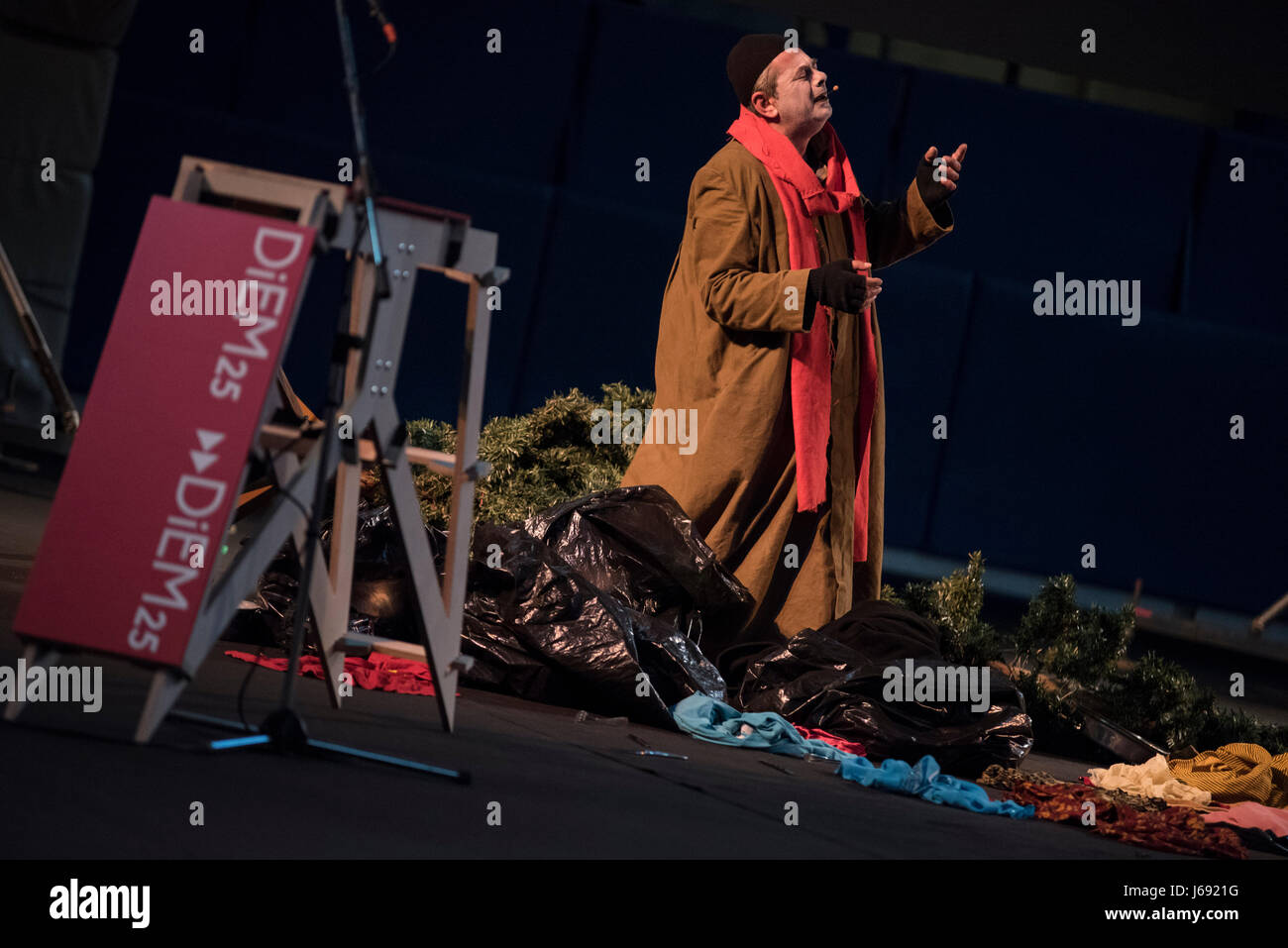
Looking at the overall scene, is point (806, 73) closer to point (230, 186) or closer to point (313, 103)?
point (230, 186)

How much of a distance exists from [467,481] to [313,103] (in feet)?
19.2

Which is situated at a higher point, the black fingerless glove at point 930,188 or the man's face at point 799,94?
the man's face at point 799,94

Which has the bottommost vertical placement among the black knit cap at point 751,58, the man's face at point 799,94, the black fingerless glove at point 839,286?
the black fingerless glove at point 839,286

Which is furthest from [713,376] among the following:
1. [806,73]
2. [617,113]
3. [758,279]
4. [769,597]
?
[617,113]

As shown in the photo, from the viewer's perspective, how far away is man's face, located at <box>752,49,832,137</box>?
4.33 m

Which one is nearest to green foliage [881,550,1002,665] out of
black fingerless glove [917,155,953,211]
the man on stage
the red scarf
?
the man on stage

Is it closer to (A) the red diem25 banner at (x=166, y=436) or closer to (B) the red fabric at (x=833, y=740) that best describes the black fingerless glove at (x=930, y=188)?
(B) the red fabric at (x=833, y=740)

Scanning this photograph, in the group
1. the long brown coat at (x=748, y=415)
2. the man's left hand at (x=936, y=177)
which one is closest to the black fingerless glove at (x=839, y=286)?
the long brown coat at (x=748, y=415)

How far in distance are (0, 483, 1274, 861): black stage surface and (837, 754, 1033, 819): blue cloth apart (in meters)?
0.06

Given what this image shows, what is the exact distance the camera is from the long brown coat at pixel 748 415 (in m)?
4.11

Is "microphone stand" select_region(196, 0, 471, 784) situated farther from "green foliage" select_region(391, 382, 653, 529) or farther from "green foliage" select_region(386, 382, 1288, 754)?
"green foliage" select_region(391, 382, 653, 529)

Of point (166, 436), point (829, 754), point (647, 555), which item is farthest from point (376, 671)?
point (166, 436)

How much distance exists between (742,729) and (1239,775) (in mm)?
1330

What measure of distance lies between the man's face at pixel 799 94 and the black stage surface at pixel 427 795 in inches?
79.2
